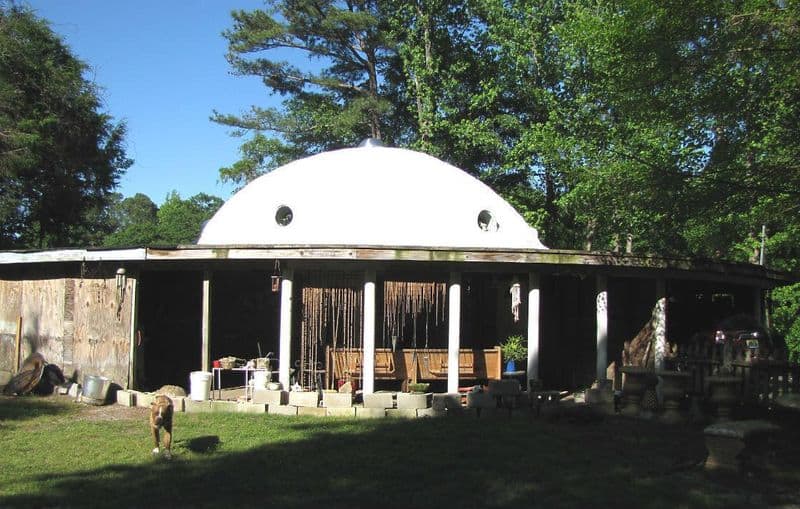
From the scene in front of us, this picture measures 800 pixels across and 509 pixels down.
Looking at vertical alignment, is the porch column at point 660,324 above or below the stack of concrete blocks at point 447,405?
above

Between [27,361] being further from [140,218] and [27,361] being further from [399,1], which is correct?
[140,218]

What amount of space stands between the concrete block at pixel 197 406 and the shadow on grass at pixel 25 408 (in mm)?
1827

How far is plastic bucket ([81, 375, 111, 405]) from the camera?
11.6 metres

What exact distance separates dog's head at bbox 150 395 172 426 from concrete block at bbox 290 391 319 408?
140 inches

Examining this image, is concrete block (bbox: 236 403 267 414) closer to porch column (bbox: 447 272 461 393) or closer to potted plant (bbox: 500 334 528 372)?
porch column (bbox: 447 272 461 393)

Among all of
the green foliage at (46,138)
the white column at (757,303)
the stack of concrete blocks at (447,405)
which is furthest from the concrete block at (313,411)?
the green foliage at (46,138)

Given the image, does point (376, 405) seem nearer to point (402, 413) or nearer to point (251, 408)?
point (402, 413)

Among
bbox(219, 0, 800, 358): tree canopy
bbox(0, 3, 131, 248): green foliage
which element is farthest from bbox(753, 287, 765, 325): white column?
bbox(0, 3, 131, 248): green foliage

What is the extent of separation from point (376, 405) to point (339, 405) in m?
0.55

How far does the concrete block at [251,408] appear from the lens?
35.6 feet

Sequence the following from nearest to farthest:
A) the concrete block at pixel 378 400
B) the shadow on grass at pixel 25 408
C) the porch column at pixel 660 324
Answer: the shadow on grass at pixel 25 408, the concrete block at pixel 378 400, the porch column at pixel 660 324

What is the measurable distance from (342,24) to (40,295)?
17233 millimetres

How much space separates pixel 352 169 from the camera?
14.6 m

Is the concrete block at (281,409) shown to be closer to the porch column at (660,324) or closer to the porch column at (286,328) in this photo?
the porch column at (286,328)
